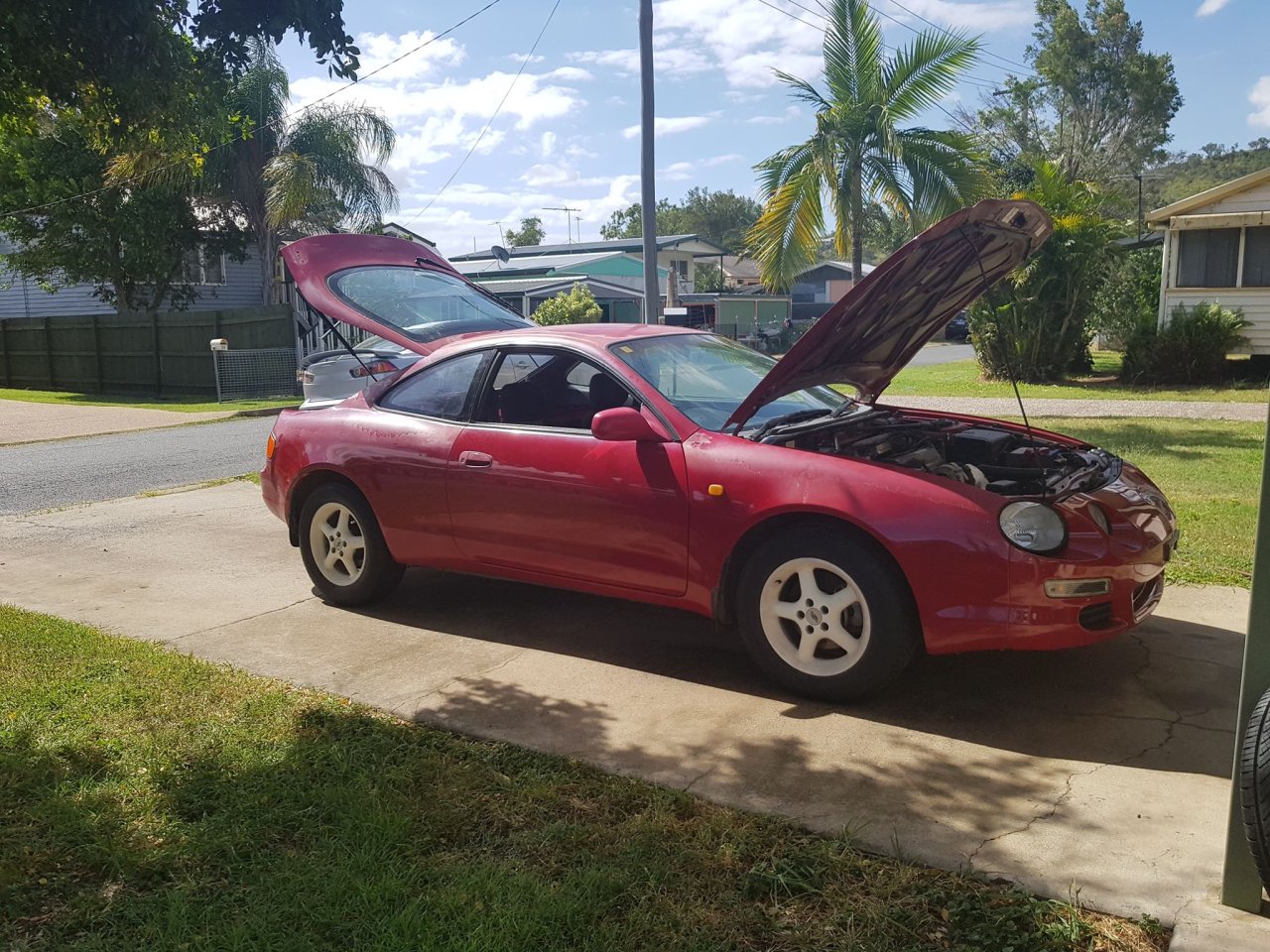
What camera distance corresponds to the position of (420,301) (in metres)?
8.56

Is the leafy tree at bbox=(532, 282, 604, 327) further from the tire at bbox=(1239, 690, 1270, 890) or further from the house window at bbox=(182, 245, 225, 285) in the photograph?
the tire at bbox=(1239, 690, 1270, 890)

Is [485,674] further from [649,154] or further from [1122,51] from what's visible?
[1122,51]

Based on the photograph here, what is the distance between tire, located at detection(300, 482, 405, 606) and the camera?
5.88 meters

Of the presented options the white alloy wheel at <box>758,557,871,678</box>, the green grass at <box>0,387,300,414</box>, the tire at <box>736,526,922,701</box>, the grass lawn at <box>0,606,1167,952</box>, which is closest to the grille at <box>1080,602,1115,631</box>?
the tire at <box>736,526,922,701</box>

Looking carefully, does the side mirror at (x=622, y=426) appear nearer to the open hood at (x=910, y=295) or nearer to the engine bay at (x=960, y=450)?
the open hood at (x=910, y=295)

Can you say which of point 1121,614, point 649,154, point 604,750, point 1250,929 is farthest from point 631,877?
point 649,154

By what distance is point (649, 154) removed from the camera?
11.8 m

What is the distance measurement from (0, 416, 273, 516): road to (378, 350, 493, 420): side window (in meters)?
5.35

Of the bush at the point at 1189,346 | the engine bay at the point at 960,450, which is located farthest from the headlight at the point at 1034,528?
the bush at the point at 1189,346

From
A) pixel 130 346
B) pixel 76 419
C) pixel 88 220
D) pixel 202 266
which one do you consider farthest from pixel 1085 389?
pixel 202 266

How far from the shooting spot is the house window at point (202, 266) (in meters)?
28.4

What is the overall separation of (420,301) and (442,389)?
297 cm

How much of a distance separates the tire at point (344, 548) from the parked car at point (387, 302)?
1346mm

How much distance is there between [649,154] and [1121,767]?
30.3 feet
